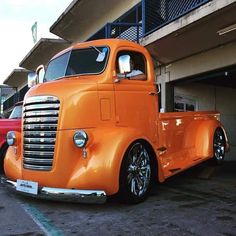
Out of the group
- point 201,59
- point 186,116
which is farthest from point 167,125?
point 201,59

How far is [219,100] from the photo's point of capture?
15.6m

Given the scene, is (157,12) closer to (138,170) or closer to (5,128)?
(5,128)

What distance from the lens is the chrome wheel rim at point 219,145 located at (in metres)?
10.6

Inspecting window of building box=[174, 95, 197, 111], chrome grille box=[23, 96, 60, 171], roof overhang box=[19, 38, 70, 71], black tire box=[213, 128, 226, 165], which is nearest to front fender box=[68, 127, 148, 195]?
chrome grille box=[23, 96, 60, 171]

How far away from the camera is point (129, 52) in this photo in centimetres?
814

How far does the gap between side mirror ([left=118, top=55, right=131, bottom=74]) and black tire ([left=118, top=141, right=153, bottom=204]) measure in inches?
46.2

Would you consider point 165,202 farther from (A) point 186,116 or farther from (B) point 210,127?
(B) point 210,127

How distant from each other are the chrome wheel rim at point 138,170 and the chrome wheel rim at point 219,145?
3495 mm

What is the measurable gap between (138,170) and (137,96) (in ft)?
→ 4.21

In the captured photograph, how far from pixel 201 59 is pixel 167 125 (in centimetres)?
414

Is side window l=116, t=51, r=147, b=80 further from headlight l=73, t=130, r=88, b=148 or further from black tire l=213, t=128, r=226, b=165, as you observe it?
black tire l=213, t=128, r=226, b=165

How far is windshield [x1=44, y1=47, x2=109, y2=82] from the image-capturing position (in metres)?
7.70

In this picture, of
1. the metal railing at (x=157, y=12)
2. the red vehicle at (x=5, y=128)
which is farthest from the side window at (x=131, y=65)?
the metal railing at (x=157, y=12)

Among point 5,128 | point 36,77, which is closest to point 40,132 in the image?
point 36,77
